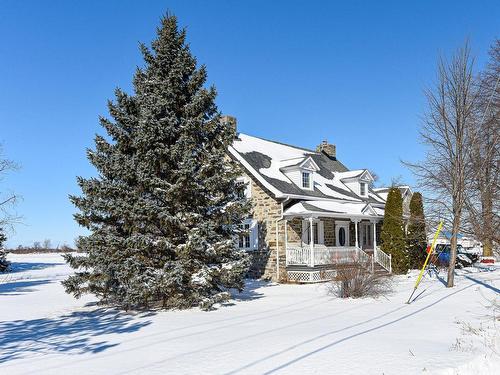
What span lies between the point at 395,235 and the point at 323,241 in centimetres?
386

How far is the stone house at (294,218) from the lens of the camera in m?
20.8

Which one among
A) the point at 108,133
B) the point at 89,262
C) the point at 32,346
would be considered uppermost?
Result: the point at 108,133

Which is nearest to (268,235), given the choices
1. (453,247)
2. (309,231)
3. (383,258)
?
(309,231)

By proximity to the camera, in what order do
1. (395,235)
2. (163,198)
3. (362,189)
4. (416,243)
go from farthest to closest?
(362,189) < (416,243) < (395,235) < (163,198)

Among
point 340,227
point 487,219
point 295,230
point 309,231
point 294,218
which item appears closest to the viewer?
point 487,219

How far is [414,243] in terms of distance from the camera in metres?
26.1

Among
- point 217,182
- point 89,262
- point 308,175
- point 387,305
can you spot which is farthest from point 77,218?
point 308,175

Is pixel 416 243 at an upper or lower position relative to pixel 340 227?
lower

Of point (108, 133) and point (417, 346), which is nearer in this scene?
point (417, 346)

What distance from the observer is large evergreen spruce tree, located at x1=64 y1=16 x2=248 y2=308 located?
12891 mm

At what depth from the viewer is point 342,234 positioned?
25984 millimetres

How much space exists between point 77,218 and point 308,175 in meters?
13.4

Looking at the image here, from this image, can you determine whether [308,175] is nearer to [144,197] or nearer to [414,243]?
[414,243]

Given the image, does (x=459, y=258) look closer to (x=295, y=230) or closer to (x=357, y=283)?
(x=295, y=230)
